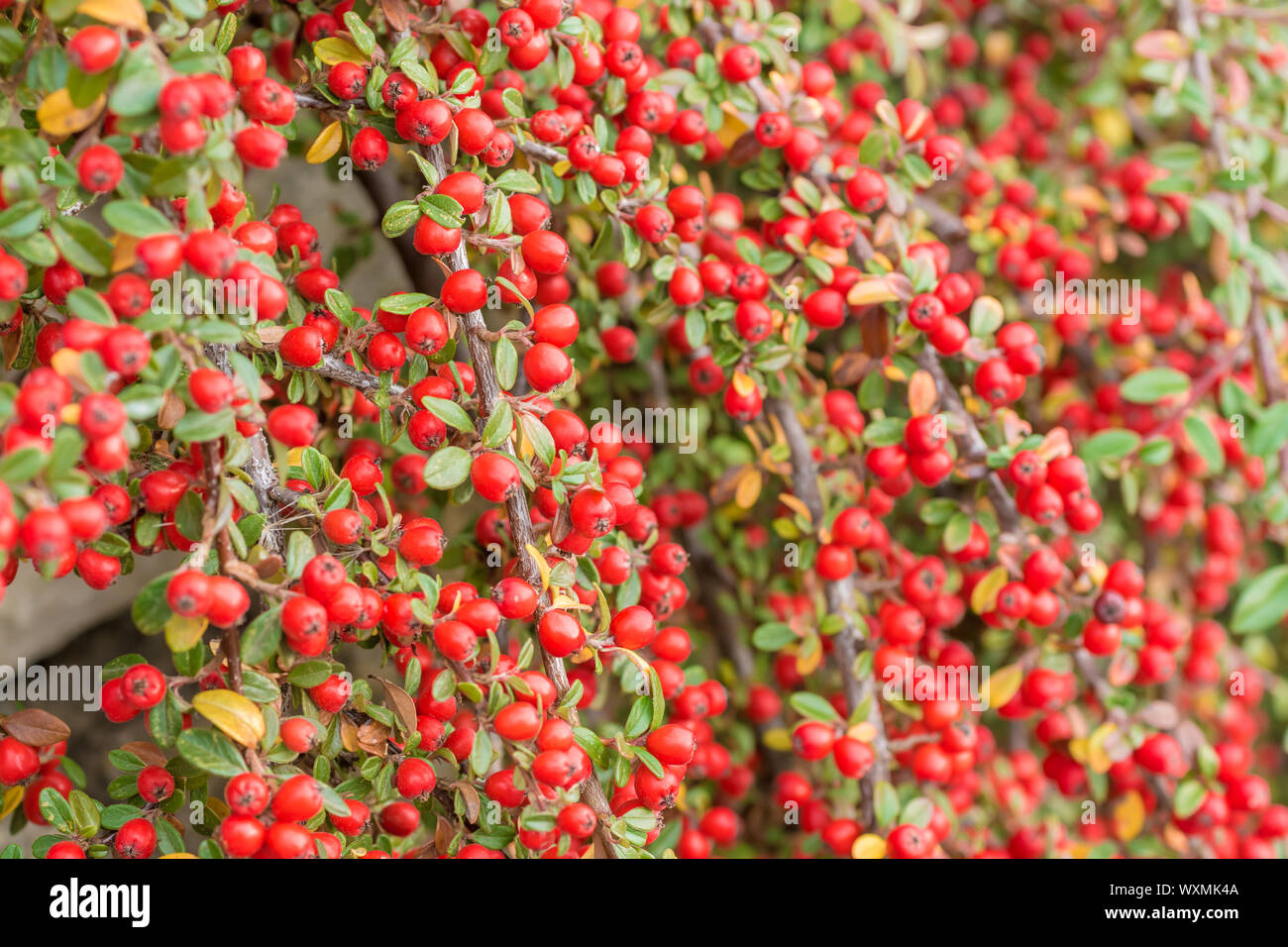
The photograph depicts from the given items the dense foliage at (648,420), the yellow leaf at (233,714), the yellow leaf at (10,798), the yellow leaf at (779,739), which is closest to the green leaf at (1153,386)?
the dense foliage at (648,420)

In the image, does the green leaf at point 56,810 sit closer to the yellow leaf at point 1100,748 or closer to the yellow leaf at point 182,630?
the yellow leaf at point 182,630

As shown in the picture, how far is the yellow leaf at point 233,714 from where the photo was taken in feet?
2.89

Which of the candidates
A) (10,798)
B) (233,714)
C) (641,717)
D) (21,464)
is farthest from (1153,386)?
(10,798)

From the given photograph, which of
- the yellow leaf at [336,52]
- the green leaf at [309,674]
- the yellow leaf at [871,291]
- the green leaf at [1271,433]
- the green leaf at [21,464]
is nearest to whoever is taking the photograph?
the green leaf at [21,464]

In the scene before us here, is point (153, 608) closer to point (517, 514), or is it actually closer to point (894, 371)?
point (517, 514)

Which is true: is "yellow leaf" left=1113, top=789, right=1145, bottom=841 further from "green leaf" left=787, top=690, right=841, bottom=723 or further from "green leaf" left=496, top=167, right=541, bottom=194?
"green leaf" left=496, top=167, right=541, bottom=194

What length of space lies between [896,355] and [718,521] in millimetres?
405

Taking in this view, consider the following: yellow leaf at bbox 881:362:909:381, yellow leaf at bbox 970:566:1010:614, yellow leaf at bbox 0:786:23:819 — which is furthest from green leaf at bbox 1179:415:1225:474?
yellow leaf at bbox 0:786:23:819

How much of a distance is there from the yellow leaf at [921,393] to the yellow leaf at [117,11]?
0.98 meters

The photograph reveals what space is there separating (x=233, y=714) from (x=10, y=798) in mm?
371

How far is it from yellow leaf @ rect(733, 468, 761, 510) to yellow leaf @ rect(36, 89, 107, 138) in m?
0.93
